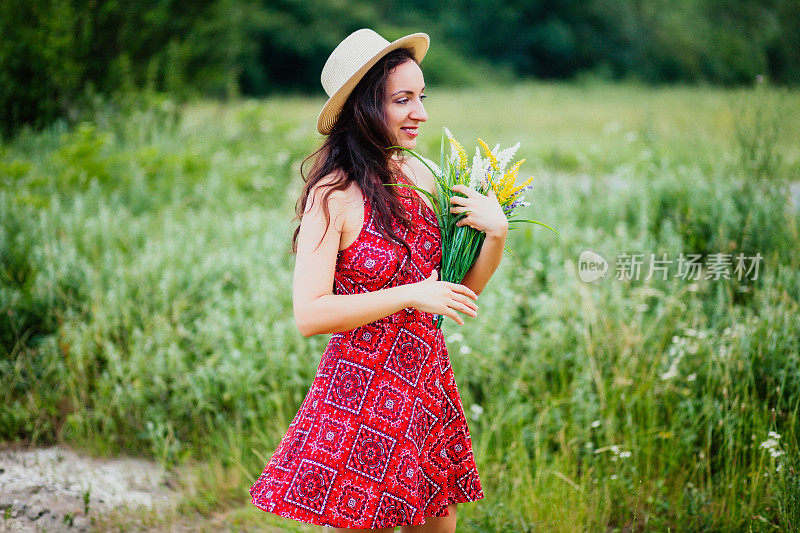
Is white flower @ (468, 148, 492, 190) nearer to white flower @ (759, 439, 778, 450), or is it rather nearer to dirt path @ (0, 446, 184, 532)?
white flower @ (759, 439, 778, 450)

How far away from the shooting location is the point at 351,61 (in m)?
1.96

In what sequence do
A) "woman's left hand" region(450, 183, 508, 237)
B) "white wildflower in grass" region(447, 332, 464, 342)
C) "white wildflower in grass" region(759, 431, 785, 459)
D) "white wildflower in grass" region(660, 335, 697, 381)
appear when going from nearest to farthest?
"woman's left hand" region(450, 183, 508, 237) → "white wildflower in grass" region(759, 431, 785, 459) → "white wildflower in grass" region(660, 335, 697, 381) → "white wildflower in grass" region(447, 332, 464, 342)

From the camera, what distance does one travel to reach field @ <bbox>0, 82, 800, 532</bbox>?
3.02 meters

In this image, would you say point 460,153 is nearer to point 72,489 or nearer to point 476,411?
point 476,411

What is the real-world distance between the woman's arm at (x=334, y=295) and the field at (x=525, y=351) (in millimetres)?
448

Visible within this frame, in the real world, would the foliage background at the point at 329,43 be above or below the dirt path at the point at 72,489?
above

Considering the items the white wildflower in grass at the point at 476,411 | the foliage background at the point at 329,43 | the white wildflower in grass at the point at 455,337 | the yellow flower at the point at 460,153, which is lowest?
the white wildflower in grass at the point at 476,411

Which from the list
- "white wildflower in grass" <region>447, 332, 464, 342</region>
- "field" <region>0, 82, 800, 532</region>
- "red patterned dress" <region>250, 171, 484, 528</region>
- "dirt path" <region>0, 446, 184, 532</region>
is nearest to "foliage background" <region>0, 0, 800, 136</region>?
"field" <region>0, 82, 800, 532</region>

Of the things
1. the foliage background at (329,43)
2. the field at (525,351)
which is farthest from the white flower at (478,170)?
the foliage background at (329,43)

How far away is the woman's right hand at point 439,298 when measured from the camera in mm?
1813

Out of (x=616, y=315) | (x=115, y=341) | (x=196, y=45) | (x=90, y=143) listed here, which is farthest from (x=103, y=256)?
(x=196, y=45)

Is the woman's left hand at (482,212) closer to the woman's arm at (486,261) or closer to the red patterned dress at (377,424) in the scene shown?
the woman's arm at (486,261)

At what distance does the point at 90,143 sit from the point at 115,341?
337 centimetres

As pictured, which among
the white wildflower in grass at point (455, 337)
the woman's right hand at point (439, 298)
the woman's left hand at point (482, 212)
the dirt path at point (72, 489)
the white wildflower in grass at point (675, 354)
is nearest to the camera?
the woman's right hand at point (439, 298)
